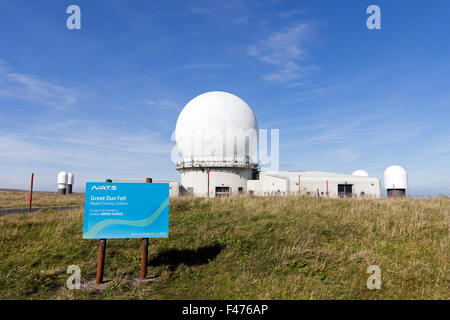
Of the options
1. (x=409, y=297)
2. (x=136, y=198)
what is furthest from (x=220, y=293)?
(x=409, y=297)

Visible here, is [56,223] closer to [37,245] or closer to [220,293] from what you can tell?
[37,245]

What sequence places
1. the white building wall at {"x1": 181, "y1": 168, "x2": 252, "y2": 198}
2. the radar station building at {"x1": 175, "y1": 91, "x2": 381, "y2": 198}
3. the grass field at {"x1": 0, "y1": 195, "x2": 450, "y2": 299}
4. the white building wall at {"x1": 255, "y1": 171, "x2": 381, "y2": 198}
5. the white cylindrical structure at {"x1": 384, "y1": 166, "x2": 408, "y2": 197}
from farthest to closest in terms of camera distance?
the white cylindrical structure at {"x1": 384, "y1": 166, "x2": 408, "y2": 197} < the white building wall at {"x1": 181, "y1": 168, "x2": 252, "y2": 198} < the radar station building at {"x1": 175, "y1": 91, "x2": 381, "y2": 198} < the white building wall at {"x1": 255, "y1": 171, "x2": 381, "y2": 198} < the grass field at {"x1": 0, "y1": 195, "x2": 450, "y2": 299}

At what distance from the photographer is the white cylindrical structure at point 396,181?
31.2 meters

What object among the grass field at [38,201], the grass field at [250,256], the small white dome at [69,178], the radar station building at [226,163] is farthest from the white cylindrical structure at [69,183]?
the grass field at [250,256]

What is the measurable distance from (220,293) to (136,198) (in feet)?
9.36

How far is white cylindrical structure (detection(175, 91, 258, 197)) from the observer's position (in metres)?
27.1

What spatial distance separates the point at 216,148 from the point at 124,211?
831 inches

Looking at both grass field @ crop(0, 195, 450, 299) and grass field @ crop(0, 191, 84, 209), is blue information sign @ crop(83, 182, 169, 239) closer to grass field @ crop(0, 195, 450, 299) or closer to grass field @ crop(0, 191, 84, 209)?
grass field @ crop(0, 195, 450, 299)

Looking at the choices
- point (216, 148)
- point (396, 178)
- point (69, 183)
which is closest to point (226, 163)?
point (216, 148)

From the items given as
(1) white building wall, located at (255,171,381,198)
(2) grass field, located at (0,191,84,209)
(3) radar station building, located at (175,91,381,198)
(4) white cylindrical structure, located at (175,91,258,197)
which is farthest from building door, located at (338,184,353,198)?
(2) grass field, located at (0,191,84,209)

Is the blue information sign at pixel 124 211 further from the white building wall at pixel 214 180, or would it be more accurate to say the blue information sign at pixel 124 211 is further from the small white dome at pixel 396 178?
the small white dome at pixel 396 178

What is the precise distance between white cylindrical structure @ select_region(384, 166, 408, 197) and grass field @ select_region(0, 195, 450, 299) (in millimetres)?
23936

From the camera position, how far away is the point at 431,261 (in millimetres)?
6461

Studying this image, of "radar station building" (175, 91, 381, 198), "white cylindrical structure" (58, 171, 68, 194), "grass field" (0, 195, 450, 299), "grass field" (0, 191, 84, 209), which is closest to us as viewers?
"grass field" (0, 195, 450, 299)
